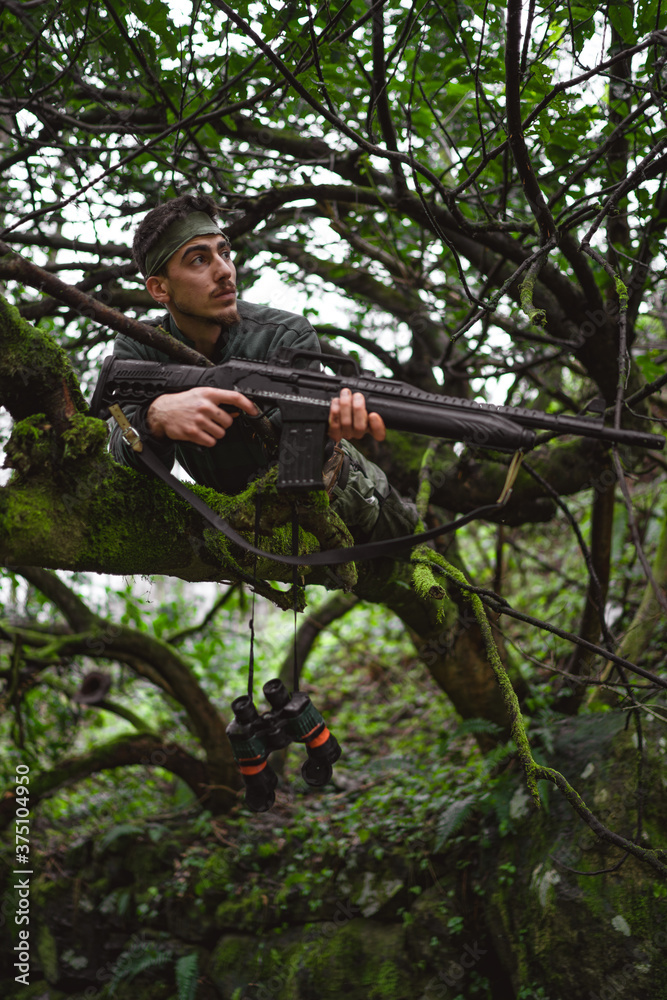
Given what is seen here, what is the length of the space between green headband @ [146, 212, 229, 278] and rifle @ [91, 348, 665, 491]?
781mm

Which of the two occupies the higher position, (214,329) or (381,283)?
(381,283)

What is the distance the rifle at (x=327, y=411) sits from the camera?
2.69m

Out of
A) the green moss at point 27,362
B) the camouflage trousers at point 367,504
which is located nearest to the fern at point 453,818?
the camouflage trousers at point 367,504

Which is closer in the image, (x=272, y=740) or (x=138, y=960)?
(x=272, y=740)

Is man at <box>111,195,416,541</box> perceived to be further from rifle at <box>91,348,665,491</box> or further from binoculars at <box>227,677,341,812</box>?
binoculars at <box>227,677,341,812</box>

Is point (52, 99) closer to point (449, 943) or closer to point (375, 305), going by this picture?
point (375, 305)

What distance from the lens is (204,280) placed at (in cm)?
345

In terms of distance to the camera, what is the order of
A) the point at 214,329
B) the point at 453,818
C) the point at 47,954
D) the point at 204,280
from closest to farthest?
the point at 204,280 < the point at 214,329 < the point at 453,818 < the point at 47,954

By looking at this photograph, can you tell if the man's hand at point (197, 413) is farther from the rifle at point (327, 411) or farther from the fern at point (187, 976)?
the fern at point (187, 976)

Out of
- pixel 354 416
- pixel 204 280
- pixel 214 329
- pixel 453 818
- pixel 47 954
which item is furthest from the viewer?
pixel 47 954

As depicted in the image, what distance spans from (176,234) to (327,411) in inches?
54.0

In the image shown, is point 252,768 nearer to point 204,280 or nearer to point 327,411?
point 327,411

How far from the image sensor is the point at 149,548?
9.97 feet

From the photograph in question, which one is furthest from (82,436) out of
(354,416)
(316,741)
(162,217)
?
(316,741)
